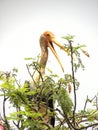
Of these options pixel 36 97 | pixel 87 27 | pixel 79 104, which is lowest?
pixel 79 104

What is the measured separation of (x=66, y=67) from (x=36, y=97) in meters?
1.03

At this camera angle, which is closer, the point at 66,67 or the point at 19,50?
the point at 66,67

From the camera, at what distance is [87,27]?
195 cm

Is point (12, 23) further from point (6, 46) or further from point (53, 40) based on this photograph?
point (53, 40)

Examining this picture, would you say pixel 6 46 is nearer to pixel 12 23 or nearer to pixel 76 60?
pixel 12 23

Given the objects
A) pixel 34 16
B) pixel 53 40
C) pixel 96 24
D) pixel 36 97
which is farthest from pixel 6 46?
pixel 36 97

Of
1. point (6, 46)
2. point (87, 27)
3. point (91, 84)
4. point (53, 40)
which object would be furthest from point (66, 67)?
point (53, 40)

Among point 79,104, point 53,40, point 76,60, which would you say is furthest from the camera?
point 79,104

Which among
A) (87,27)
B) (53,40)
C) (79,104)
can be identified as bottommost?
(79,104)

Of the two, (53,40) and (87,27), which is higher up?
(87,27)

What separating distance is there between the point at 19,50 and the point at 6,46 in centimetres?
12

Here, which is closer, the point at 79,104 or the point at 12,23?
the point at 79,104

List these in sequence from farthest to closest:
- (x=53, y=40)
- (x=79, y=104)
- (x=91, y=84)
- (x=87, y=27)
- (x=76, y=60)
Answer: (x=87, y=27)
(x=91, y=84)
(x=79, y=104)
(x=53, y=40)
(x=76, y=60)

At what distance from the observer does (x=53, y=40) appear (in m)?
1.08
